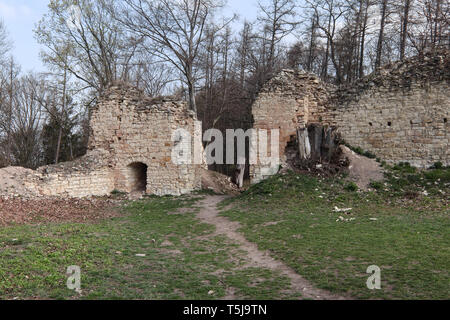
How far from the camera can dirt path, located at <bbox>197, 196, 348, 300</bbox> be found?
447cm

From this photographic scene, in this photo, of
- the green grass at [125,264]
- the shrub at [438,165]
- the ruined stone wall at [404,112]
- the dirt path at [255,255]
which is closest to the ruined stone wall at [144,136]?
the dirt path at [255,255]

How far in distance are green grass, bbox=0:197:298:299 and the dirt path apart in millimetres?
199

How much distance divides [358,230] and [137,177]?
33.8 ft

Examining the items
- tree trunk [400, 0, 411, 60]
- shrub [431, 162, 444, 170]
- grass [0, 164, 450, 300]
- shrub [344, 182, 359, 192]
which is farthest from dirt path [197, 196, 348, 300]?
tree trunk [400, 0, 411, 60]

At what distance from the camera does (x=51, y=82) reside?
23.0 metres

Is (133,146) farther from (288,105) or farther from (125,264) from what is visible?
(125,264)

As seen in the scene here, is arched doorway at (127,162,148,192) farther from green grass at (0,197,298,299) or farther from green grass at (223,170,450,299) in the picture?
green grass at (0,197,298,299)

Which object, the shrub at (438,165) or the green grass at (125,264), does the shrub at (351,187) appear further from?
the green grass at (125,264)

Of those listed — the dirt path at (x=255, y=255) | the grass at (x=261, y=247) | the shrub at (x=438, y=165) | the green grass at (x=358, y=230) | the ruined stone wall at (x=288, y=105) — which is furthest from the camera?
the ruined stone wall at (x=288, y=105)

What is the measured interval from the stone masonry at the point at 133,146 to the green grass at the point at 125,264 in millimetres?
5151

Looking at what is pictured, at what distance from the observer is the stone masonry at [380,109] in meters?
12.3

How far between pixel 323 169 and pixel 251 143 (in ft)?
11.3
